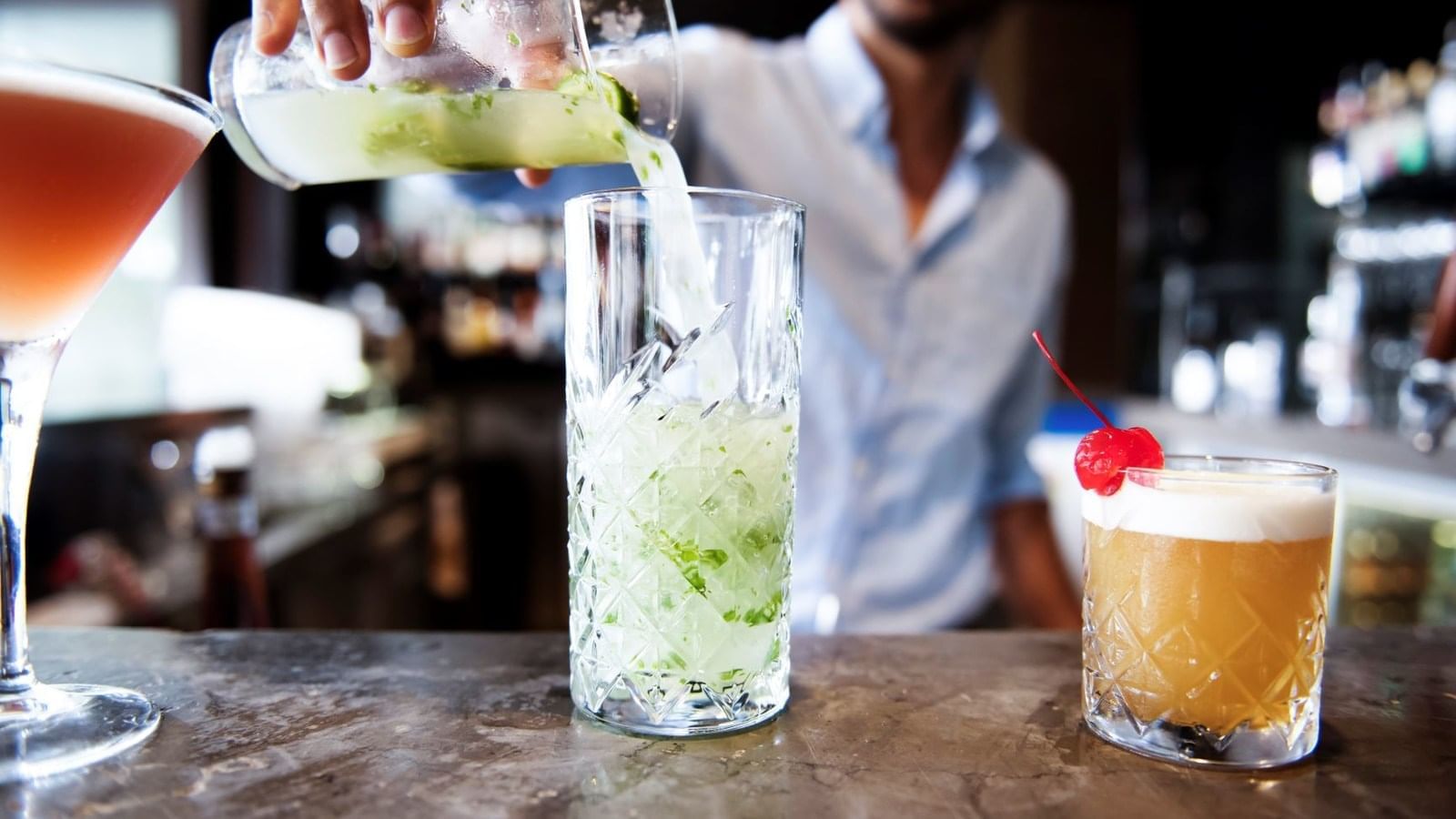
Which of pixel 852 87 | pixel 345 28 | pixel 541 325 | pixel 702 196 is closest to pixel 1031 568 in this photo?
pixel 852 87

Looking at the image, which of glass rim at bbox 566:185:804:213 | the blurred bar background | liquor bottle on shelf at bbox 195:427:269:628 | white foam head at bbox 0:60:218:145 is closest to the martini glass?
white foam head at bbox 0:60:218:145

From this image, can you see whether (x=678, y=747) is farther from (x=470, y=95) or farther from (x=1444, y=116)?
(x=1444, y=116)

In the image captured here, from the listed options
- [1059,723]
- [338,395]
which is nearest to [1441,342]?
[1059,723]

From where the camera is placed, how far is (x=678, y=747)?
2.11ft

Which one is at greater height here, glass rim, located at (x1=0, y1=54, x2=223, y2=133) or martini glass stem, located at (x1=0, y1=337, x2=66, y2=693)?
glass rim, located at (x1=0, y1=54, x2=223, y2=133)

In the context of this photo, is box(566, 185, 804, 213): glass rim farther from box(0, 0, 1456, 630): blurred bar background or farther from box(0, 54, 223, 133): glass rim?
box(0, 0, 1456, 630): blurred bar background

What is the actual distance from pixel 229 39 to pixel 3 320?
0.98ft

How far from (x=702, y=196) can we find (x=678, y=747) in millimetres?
373

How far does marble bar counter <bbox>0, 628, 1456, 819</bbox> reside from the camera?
21.9 inches

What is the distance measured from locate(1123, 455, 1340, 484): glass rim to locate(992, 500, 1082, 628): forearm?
1.17 m

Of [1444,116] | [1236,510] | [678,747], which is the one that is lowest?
[678,747]

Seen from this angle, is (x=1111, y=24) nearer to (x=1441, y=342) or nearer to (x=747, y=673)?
(x=1441, y=342)

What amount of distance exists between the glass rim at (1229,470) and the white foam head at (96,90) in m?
0.70

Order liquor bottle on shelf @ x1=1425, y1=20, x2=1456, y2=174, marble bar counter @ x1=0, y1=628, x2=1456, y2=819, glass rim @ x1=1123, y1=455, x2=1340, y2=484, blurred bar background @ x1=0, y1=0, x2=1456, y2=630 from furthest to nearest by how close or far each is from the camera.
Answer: liquor bottle on shelf @ x1=1425, y1=20, x2=1456, y2=174
blurred bar background @ x1=0, y1=0, x2=1456, y2=630
glass rim @ x1=1123, y1=455, x2=1340, y2=484
marble bar counter @ x1=0, y1=628, x2=1456, y2=819
